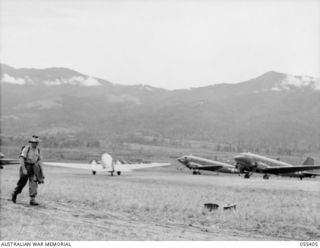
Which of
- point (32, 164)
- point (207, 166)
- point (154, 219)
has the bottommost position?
point (154, 219)

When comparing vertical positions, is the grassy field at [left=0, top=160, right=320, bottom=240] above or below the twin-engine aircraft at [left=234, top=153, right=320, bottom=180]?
below

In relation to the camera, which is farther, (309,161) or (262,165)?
(309,161)

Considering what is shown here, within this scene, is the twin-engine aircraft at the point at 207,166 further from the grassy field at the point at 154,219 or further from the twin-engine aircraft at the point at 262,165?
the grassy field at the point at 154,219

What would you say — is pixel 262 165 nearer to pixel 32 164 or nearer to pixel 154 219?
pixel 154 219

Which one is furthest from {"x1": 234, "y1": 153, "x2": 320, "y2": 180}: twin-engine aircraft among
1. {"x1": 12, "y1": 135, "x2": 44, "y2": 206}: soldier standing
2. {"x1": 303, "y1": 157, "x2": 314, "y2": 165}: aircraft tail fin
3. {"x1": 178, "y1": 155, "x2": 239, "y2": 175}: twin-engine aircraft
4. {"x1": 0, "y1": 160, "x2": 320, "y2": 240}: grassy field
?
{"x1": 12, "y1": 135, "x2": 44, "y2": 206}: soldier standing

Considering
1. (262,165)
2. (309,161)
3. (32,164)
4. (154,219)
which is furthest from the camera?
(309,161)

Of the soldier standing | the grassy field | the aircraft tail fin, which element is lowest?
the grassy field

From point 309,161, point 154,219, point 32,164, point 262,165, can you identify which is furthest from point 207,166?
point 154,219

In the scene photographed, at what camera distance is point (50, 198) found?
64.6 feet

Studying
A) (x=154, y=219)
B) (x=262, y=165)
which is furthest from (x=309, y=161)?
(x=154, y=219)

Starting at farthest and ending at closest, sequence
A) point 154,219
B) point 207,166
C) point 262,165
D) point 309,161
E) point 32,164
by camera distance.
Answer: point 207,166 → point 309,161 → point 262,165 → point 32,164 → point 154,219

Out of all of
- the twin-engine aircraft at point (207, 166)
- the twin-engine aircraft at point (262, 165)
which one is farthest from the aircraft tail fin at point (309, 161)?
the twin-engine aircraft at point (207, 166)

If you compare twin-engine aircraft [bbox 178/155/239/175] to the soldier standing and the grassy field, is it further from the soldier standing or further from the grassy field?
the soldier standing

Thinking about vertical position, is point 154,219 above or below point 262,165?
below
